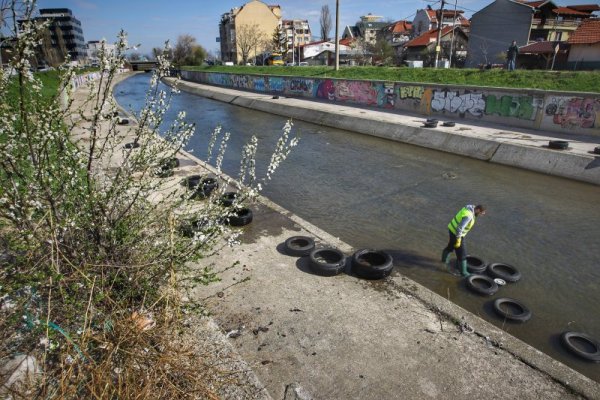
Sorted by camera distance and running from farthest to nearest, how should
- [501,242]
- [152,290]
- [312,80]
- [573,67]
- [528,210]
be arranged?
[573,67] → [312,80] → [528,210] → [501,242] → [152,290]

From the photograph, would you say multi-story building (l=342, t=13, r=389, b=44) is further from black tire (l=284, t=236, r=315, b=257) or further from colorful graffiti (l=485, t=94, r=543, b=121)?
black tire (l=284, t=236, r=315, b=257)

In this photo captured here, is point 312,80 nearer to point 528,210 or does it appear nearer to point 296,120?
point 296,120

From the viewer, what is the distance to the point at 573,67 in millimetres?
39281

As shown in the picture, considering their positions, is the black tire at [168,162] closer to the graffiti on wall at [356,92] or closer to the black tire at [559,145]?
the black tire at [559,145]

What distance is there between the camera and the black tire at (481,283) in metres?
6.95

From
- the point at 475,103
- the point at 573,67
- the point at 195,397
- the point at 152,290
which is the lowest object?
the point at 195,397

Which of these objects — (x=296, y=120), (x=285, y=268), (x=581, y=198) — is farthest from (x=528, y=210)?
(x=296, y=120)

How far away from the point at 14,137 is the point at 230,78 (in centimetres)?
4871

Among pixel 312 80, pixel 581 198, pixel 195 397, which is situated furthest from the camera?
pixel 312 80

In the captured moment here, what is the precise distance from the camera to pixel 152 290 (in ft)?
14.1

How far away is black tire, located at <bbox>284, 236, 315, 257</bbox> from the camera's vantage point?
25.1 feet

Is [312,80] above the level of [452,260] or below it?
above

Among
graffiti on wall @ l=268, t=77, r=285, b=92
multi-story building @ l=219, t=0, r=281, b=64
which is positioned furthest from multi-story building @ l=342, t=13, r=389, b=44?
graffiti on wall @ l=268, t=77, r=285, b=92

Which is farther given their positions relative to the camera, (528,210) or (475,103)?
(475,103)
